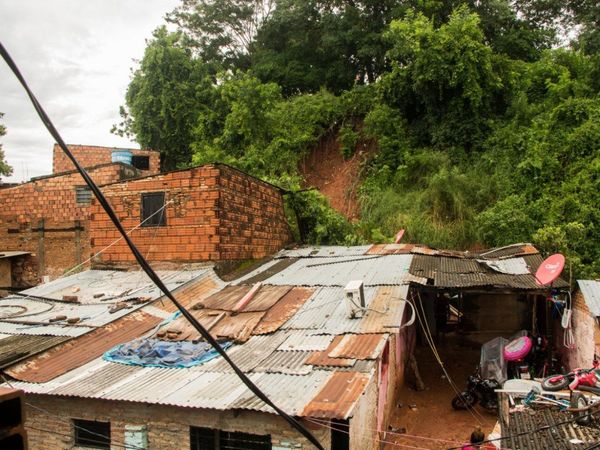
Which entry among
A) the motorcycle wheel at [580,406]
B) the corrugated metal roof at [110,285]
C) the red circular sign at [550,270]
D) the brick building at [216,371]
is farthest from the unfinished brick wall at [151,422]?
the red circular sign at [550,270]

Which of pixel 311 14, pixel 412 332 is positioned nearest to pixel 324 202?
pixel 412 332

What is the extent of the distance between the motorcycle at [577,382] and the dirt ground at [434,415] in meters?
1.65

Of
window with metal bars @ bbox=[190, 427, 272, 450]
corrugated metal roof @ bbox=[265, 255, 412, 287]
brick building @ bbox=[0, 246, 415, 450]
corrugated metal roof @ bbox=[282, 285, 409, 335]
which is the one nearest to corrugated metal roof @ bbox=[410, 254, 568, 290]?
corrugated metal roof @ bbox=[265, 255, 412, 287]

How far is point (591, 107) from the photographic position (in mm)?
14281

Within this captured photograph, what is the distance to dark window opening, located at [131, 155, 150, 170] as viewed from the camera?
2050cm

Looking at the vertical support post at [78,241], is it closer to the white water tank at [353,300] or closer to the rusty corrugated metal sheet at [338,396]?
the white water tank at [353,300]

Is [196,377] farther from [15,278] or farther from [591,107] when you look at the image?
[591,107]

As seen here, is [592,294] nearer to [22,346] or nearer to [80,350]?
[80,350]

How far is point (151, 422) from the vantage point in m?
5.32

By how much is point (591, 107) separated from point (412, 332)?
9.59m

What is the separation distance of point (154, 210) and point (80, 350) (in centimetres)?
405

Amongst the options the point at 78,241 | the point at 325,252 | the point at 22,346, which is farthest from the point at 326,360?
the point at 78,241

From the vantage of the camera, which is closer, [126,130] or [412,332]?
[412,332]

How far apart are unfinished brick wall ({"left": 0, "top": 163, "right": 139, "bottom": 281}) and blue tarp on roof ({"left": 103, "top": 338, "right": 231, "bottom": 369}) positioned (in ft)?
36.3
